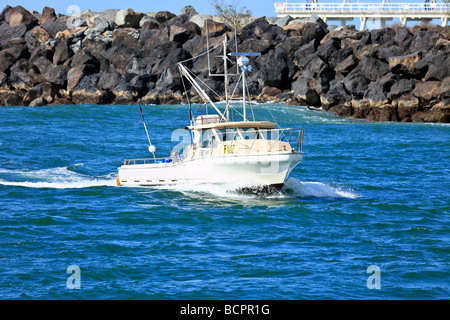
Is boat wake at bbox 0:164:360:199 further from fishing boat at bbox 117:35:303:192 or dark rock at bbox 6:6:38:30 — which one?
dark rock at bbox 6:6:38:30

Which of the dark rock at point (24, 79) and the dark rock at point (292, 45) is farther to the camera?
the dark rock at point (292, 45)

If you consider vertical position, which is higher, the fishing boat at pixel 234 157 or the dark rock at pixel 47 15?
the dark rock at pixel 47 15

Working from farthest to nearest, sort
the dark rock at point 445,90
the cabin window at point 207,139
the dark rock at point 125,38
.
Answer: the dark rock at point 125,38
the dark rock at point 445,90
the cabin window at point 207,139

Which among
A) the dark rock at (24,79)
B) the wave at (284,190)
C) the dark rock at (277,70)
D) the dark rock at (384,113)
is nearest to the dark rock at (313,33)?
the dark rock at (277,70)

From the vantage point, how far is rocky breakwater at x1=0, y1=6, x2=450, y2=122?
170 feet

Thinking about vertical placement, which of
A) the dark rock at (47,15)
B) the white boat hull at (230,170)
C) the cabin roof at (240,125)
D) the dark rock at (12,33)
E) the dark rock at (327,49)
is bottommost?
the white boat hull at (230,170)

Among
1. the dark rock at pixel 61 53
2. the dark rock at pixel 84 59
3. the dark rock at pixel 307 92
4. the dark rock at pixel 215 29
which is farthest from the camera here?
the dark rock at pixel 215 29

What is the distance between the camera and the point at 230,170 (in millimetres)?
23469

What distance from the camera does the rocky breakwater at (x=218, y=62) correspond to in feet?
170

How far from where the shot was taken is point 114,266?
1566cm

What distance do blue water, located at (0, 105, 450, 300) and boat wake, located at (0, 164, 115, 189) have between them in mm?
79

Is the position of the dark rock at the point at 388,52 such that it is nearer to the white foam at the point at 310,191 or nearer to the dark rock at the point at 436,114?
the dark rock at the point at 436,114

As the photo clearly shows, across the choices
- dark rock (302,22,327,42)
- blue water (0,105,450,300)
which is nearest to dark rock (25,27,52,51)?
dark rock (302,22,327,42)

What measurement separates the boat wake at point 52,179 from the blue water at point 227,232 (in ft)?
0.26
